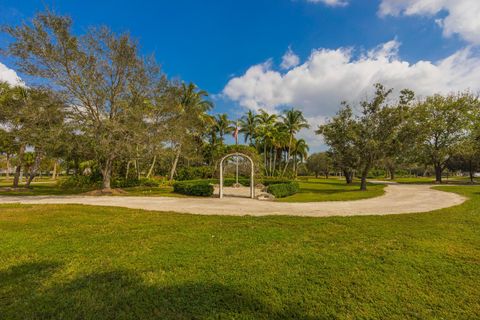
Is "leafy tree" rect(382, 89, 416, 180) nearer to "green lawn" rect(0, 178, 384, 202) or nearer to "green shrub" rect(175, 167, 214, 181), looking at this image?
Result: "green lawn" rect(0, 178, 384, 202)

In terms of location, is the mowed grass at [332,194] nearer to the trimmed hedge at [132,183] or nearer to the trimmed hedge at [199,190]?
the trimmed hedge at [199,190]

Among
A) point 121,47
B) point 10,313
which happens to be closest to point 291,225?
point 10,313

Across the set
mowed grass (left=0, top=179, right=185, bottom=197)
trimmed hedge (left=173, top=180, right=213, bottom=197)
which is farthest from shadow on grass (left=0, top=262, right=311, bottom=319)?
mowed grass (left=0, top=179, right=185, bottom=197)

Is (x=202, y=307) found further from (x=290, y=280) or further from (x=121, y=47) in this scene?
(x=121, y=47)

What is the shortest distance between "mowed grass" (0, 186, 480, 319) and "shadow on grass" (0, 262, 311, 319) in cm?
2

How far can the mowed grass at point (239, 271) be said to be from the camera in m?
3.03

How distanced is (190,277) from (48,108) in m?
18.8

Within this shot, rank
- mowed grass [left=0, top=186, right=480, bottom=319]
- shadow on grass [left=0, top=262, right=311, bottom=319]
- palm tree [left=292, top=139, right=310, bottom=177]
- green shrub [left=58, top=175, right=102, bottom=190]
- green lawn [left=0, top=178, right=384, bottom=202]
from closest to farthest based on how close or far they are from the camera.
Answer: shadow on grass [left=0, top=262, right=311, bottom=319] → mowed grass [left=0, top=186, right=480, bottom=319] → green lawn [left=0, top=178, right=384, bottom=202] → green shrub [left=58, top=175, right=102, bottom=190] → palm tree [left=292, top=139, right=310, bottom=177]

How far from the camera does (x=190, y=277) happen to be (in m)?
3.81

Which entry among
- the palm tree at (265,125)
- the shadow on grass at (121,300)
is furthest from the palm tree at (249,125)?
the shadow on grass at (121,300)

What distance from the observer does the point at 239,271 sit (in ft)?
13.2

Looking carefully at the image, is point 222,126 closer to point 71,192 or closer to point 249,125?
point 249,125

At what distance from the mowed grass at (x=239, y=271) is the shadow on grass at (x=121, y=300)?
0.05 ft

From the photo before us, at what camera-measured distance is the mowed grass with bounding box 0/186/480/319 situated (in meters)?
3.03
